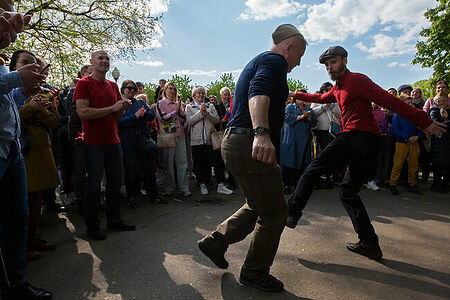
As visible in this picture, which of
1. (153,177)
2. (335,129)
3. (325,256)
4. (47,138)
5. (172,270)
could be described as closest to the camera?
(172,270)

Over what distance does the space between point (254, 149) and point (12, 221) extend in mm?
1896

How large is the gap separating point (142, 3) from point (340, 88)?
1236 centimetres

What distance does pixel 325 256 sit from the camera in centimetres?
302

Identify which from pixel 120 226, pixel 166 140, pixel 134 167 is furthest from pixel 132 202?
pixel 166 140

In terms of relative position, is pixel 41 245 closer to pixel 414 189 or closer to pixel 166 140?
pixel 166 140

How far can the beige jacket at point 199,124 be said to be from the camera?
6102 millimetres

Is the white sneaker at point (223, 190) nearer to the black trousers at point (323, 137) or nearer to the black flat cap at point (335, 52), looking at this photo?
the black trousers at point (323, 137)

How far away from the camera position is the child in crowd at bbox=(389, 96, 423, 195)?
6.13 m

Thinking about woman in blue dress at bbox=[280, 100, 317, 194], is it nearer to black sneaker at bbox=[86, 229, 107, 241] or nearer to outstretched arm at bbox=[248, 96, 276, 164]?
black sneaker at bbox=[86, 229, 107, 241]

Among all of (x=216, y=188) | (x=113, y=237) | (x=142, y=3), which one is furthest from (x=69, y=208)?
(x=142, y=3)

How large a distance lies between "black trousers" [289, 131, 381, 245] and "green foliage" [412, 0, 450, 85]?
19317 mm

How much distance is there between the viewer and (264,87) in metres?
2.01

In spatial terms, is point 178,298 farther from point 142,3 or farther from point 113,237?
point 142,3

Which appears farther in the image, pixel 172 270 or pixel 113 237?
pixel 113 237
